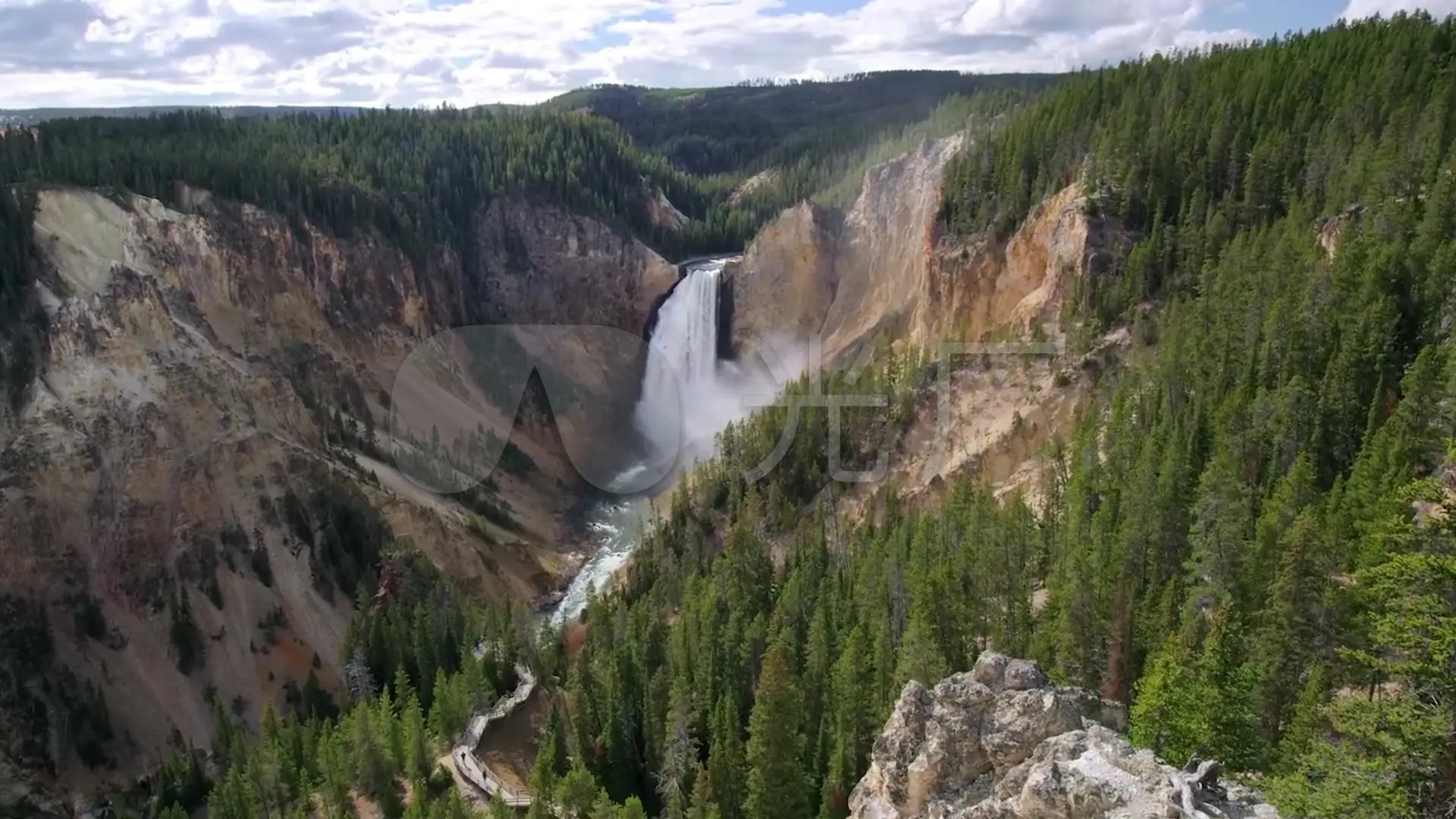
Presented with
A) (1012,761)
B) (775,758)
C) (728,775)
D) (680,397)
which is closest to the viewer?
(1012,761)

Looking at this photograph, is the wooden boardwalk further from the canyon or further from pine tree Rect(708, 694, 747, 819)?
the canyon

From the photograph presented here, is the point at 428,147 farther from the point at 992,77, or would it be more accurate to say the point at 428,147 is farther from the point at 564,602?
the point at 992,77

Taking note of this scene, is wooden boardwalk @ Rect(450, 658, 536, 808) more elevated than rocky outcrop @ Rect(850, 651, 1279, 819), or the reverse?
rocky outcrop @ Rect(850, 651, 1279, 819)

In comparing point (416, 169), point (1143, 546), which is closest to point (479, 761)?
point (1143, 546)

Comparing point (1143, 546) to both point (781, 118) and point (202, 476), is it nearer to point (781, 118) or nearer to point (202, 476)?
point (202, 476)

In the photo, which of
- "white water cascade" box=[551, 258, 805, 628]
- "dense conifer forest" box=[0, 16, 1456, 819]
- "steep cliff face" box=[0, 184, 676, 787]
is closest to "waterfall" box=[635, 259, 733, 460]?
"white water cascade" box=[551, 258, 805, 628]

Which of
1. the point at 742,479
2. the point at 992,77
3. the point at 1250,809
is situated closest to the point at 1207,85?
the point at 742,479
